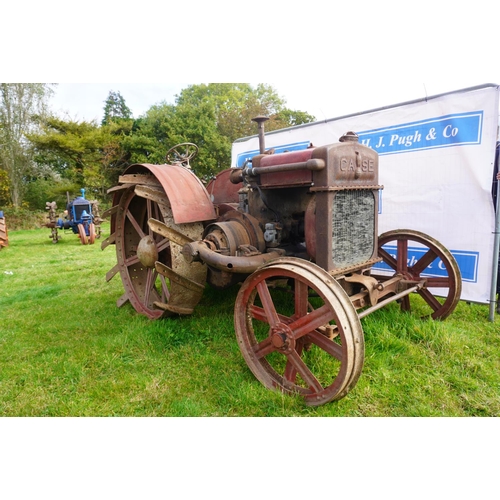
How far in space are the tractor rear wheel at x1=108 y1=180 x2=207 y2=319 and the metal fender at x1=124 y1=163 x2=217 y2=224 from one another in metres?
0.12

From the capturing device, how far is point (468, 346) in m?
2.88

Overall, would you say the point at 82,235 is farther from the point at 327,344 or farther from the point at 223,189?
the point at 327,344

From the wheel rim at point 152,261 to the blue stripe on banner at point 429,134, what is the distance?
2448 millimetres

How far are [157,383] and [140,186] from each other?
1721 mm

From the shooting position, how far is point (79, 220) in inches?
451

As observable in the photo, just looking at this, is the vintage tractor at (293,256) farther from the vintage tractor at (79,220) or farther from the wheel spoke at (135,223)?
the vintage tractor at (79,220)

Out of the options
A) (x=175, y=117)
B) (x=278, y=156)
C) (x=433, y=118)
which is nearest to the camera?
(x=278, y=156)

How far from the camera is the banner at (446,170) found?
3.48 meters

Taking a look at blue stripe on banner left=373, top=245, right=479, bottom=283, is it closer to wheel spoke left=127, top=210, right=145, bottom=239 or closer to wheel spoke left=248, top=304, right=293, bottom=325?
wheel spoke left=248, top=304, right=293, bottom=325

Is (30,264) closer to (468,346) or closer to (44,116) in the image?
(468,346)

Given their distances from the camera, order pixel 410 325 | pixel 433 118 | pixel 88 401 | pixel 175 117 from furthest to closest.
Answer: pixel 175 117
pixel 433 118
pixel 410 325
pixel 88 401

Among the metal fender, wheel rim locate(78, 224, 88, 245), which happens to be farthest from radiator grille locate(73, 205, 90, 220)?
the metal fender

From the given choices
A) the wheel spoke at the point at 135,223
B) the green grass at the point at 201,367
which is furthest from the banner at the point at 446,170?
the wheel spoke at the point at 135,223

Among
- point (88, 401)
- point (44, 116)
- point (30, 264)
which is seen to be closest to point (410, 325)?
point (88, 401)
